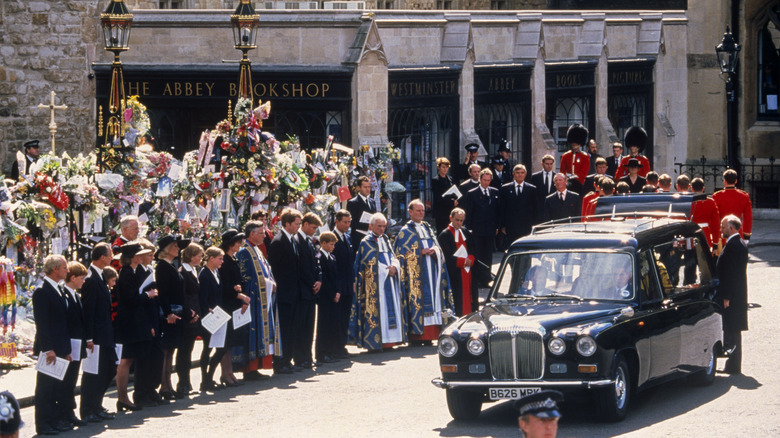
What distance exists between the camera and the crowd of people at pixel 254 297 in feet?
47.0

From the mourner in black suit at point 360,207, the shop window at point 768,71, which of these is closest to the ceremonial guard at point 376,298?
the mourner in black suit at point 360,207

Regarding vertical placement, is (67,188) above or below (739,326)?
above

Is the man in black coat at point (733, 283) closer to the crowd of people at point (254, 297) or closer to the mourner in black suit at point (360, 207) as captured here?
the crowd of people at point (254, 297)

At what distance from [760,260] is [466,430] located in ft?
49.0

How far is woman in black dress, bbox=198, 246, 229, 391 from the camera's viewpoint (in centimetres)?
1596

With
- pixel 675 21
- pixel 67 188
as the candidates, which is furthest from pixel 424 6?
pixel 67 188

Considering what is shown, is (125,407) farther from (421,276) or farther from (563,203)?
(563,203)

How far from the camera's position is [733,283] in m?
16.7

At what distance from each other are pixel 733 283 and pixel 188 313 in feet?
19.1

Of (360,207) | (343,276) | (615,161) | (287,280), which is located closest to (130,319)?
(287,280)

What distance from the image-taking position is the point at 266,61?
2659 centimetres

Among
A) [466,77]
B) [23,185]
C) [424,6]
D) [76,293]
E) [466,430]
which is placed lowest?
[466,430]

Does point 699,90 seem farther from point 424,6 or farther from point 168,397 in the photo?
point 168,397

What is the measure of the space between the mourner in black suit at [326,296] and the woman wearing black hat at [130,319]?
10.4ft
